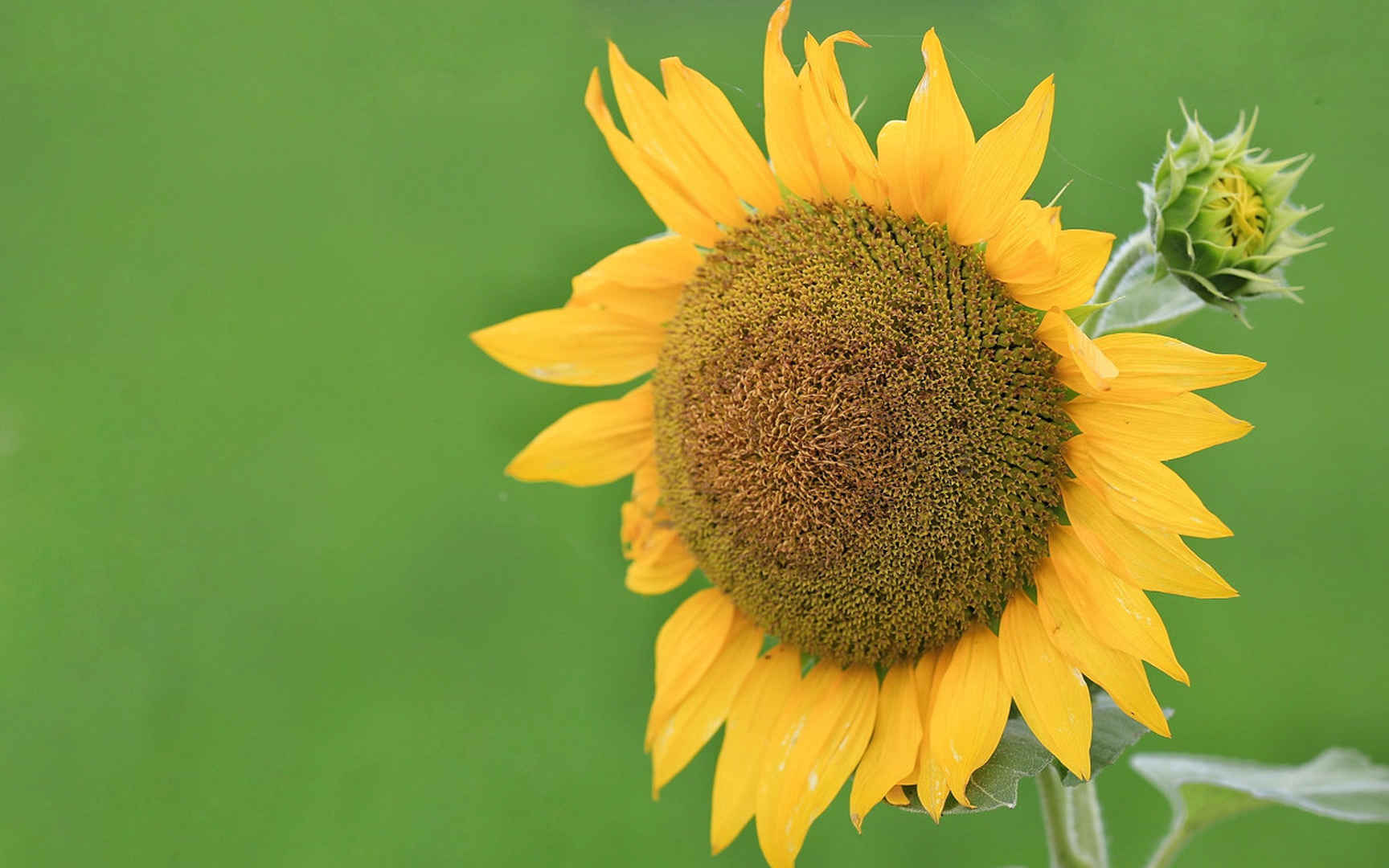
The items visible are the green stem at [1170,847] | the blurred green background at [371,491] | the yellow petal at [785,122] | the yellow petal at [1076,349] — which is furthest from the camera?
the blurred green background at [371,491]

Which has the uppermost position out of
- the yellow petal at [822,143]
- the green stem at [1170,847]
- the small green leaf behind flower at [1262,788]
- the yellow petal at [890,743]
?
the yellow petal at [822,143]

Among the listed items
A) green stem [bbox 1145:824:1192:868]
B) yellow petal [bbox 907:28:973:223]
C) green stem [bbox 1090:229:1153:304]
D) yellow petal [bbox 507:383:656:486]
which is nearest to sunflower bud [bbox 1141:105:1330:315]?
green stem [bbox 1090:229:1153:304]

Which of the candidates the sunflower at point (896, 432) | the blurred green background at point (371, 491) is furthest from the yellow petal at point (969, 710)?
the blurred green background at point (371, 491)

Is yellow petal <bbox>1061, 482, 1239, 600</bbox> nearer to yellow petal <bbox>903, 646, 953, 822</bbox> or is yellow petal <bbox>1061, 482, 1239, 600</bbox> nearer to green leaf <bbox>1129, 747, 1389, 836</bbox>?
yellow petal <bbox>903, 646, 953, 822</bbox>

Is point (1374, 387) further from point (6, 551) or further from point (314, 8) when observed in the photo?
point (6, 551)

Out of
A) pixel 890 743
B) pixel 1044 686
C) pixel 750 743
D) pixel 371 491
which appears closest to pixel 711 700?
pixel 750 743

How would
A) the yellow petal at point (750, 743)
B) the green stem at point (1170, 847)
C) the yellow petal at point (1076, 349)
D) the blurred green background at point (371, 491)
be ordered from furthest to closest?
the blurred green background at point (371, 491) → the green stem at point (1170, 847) → the yellow petal at point (750, 743) → the yellow petal at point (1076, 349)

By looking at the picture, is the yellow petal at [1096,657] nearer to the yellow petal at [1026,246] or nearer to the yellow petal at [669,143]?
the yellow petal at [1026,246]

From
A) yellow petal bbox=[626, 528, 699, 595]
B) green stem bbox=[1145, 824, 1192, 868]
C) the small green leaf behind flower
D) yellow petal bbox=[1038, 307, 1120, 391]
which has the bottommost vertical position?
green stem bbox=[1145, 824, 1192, 868]
